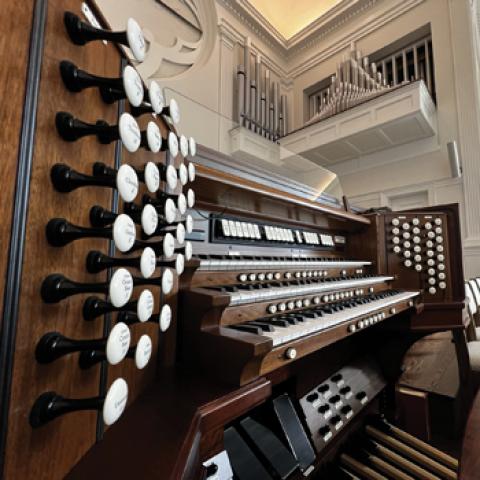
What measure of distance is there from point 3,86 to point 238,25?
21.2ft

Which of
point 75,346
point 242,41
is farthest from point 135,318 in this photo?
point 242,41

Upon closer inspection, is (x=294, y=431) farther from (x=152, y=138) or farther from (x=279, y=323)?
(x=152, y=138)

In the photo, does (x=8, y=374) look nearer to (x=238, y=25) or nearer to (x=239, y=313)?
(x=239, y=313)

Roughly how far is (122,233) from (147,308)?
148 millimetres

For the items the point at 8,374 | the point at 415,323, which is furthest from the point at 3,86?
the point at 415,323

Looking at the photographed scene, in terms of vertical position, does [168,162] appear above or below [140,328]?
above

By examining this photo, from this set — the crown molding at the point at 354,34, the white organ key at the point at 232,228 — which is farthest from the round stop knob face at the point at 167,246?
the crown molding at the point at 354,34

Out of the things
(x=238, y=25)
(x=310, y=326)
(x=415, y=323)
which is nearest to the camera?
(x=310, y=326)

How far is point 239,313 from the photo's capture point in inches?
37.9

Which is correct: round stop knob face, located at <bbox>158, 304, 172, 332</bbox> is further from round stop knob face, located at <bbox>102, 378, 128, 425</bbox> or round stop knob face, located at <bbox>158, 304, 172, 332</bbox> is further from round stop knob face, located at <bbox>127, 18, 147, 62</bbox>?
round stop knob face, located at <bbox>127, 18, 147, 62</bbox>

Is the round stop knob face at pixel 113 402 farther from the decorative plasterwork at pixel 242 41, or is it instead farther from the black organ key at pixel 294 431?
the decorative plasterwork at pixel 242 41

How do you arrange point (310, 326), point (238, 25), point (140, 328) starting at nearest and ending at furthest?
1. point (140, 328)
2. point (310, 326)
3. point (238, 25)

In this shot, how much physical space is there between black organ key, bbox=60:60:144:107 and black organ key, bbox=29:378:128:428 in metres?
0.44

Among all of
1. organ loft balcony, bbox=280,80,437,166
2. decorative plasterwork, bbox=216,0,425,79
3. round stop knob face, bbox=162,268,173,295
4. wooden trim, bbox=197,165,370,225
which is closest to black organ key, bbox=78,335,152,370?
round stop knob face, bbox=162,268,173,295
